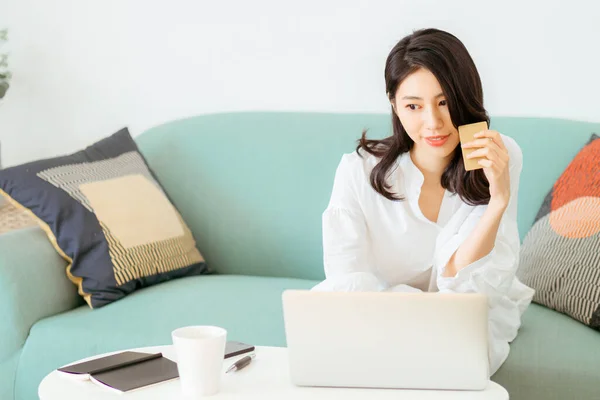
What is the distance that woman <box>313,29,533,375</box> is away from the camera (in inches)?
66.2

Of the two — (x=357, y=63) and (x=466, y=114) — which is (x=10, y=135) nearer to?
(x=357, y=63)

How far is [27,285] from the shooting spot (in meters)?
2.13

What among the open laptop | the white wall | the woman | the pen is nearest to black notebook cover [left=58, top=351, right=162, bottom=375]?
the pen

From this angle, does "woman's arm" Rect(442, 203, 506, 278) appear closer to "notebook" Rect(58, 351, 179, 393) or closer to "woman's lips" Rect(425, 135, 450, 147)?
"woman's lips" Rect(425, 135, 450, 147)

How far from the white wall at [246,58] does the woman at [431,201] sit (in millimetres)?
743

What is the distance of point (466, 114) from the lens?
169 centimetres

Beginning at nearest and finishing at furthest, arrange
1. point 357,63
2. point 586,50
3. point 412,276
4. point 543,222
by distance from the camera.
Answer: point 412,276 < point 543,222 < point 586,50 < point 357,63

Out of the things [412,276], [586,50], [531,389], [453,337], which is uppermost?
[586,50]

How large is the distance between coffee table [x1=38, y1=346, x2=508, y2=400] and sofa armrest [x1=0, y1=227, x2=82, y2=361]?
31.8 inches

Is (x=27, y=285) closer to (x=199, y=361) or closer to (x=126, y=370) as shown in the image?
(x=126, y=370)

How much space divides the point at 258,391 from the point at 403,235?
73 cm

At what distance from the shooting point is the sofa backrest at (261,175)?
2479 millimetres

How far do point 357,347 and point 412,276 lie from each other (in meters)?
0.73

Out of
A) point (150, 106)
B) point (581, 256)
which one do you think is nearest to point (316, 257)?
point (581, 256)
